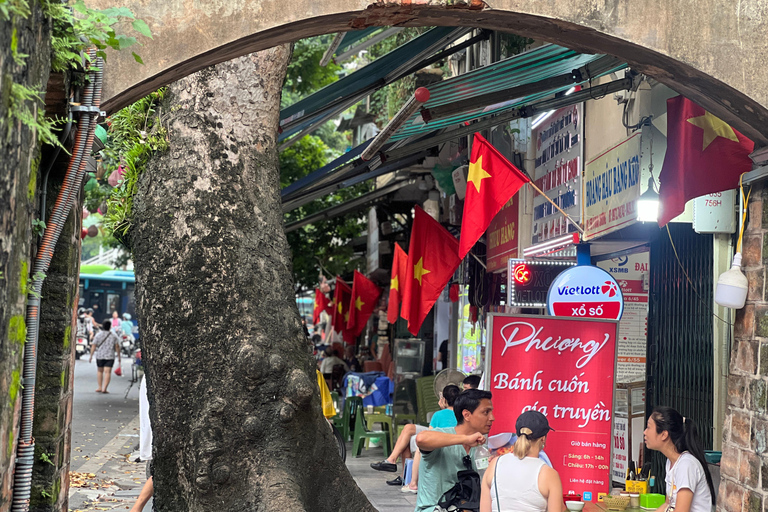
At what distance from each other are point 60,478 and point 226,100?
140 inches

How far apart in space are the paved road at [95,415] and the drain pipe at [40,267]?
8.35m

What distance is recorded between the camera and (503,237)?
12406 millimetres

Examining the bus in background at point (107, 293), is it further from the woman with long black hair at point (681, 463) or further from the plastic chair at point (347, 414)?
the woman with long black hair at point (681, 463)

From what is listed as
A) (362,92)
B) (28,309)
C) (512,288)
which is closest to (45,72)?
(28,309)

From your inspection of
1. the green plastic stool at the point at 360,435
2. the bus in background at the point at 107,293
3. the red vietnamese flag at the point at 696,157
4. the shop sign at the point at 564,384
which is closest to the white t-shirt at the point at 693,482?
the shop sign at the point at 564,384

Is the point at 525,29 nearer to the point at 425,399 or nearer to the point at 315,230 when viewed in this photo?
the point at 425,399

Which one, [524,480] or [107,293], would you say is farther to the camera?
[107,293]

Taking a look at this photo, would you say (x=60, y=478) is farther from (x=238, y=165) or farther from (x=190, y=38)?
(x=238, y=165)

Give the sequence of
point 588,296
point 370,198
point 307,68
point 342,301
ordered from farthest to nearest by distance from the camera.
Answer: point 342,301 → point 307,68 → point 370,198 → point 588,296

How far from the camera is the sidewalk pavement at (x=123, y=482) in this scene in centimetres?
906

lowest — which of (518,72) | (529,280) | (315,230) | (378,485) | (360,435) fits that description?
(378,485)

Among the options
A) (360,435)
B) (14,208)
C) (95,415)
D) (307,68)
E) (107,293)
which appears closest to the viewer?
(14,208)

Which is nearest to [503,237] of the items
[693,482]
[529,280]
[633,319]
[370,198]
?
[529,280]

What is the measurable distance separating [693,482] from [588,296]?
2637 mm
